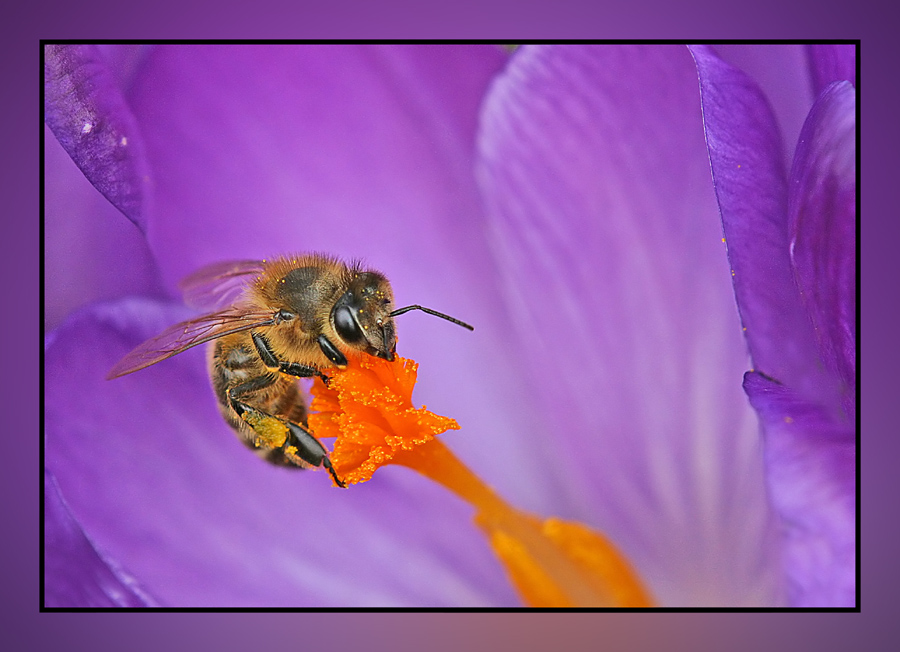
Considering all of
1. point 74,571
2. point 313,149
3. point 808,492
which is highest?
point 313,149

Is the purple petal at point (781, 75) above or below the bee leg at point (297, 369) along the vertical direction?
above

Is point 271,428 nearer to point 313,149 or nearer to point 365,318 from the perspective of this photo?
point 365,318

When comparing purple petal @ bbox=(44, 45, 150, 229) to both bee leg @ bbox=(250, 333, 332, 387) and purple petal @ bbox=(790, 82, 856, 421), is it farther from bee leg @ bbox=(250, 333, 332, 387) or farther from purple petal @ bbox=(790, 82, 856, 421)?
purple petal @ bbox=(790, 82, 856, 421)

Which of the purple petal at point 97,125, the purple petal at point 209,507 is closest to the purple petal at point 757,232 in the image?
the purple petal at point 209,507

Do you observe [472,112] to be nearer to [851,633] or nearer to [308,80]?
[308,80]

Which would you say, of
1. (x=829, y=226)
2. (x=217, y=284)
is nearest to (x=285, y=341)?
(x=217, y=284)

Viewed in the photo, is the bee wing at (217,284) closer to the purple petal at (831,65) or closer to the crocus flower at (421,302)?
the crocus flower at (421,302)
